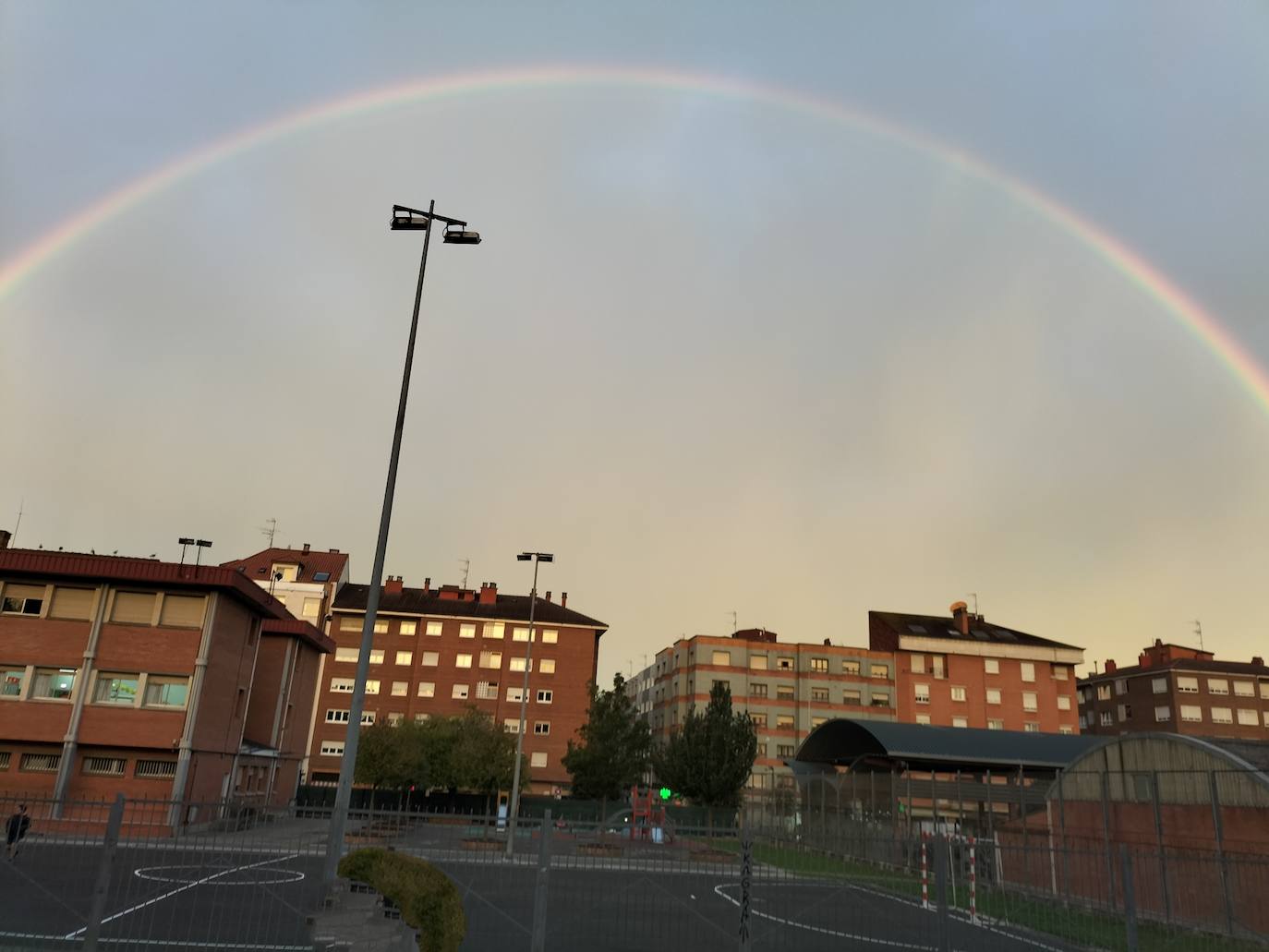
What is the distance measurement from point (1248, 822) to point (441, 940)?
16746 millimetres

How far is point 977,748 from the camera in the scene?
3881cm

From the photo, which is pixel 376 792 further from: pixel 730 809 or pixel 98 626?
pixel 98 626

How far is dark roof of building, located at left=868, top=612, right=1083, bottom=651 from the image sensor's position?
7281 cm

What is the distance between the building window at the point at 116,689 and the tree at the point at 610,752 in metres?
27.3

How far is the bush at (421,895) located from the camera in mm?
9289

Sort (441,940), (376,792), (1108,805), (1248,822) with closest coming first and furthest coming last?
1. (441,940)
2. (1248,822)
3. (1108,805)
4. (376,792)

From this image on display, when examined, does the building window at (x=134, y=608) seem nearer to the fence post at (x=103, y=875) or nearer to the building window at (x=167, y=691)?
the building window at (x=167, y=691)

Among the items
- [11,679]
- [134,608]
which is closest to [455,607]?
[134,608]

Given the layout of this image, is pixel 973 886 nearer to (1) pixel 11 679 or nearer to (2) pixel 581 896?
(2) pixel 581 896

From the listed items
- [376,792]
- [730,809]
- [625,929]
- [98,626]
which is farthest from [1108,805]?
[376,792]

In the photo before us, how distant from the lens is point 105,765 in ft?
104

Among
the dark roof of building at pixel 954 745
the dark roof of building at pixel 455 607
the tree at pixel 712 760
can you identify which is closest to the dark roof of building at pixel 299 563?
the dark roof of building at pixel 455 607

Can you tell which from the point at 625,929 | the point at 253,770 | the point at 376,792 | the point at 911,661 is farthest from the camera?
the point at 911,661

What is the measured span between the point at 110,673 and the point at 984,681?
199 ft
